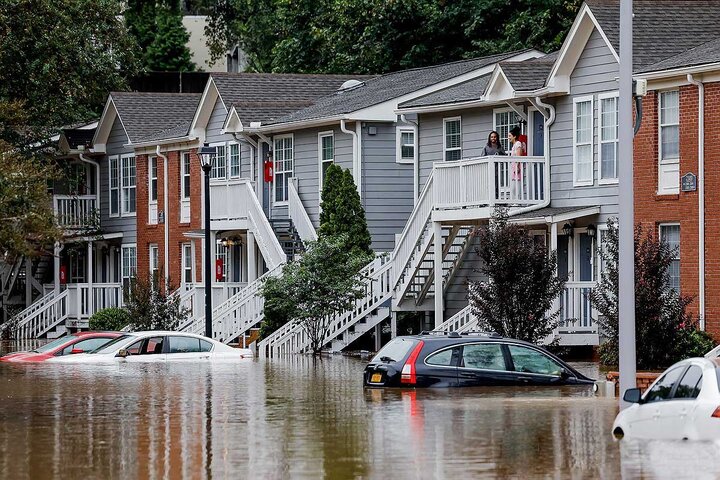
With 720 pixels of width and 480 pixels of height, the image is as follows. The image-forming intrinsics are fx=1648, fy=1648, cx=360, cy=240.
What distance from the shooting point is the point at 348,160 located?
46.0 metres

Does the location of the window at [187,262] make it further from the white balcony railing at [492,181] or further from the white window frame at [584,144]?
the white window frame at [584,144]

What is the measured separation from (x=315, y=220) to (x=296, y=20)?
18.5 meters

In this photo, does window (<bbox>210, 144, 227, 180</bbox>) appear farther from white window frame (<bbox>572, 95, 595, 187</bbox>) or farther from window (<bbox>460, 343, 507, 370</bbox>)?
window (<bbox>460, 343, 507, 370</bbox>)

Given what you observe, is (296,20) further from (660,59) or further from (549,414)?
(549,414)

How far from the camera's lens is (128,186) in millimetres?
58219

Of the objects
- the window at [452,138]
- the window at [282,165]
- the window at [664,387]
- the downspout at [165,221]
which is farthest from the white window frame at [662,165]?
the downspout at [165,221]

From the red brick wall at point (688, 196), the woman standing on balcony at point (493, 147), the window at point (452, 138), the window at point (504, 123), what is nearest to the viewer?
the red brick wall at point (688, 196)

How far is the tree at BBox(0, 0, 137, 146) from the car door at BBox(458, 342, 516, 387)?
2703 centimetres

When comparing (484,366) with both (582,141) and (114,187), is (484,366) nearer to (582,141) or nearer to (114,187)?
(582,141)

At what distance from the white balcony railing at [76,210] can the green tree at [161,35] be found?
2175 centimetres

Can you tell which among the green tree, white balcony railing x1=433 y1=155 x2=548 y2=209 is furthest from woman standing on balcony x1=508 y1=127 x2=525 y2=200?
the green tree

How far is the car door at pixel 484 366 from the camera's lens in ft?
87.2

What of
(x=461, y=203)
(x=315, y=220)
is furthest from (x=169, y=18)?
(x=461, y=203)

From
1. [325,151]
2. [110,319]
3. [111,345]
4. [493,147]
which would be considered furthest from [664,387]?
[110,319]
